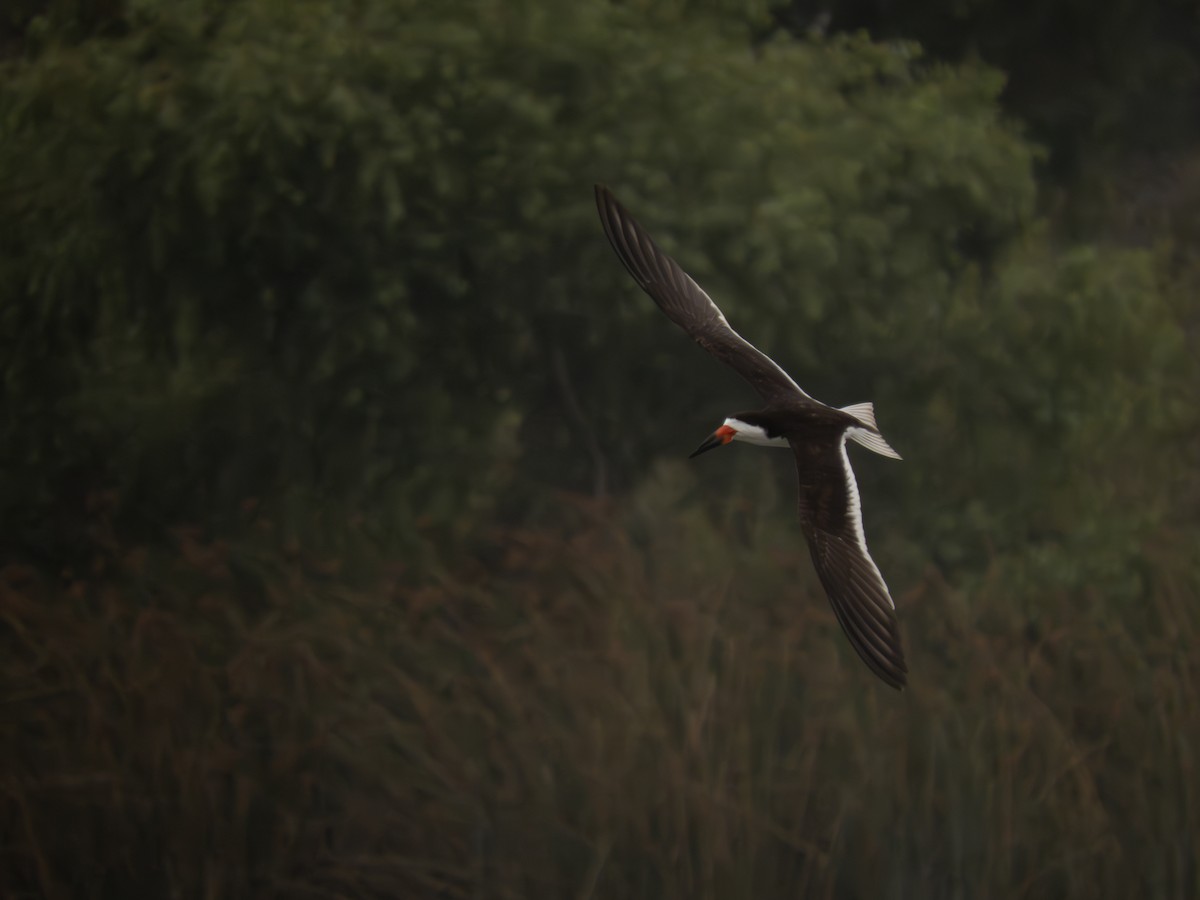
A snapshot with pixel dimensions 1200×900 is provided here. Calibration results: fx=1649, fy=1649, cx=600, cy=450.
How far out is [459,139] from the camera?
6.50 m

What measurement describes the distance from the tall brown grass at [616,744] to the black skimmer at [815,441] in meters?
0.27

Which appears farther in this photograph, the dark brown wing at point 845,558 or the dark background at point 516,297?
the dark background at point 516,297

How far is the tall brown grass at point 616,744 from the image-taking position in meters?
3.52

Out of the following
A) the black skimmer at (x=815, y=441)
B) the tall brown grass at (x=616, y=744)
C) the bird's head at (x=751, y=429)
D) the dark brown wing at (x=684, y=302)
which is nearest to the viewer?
the black skimmer at (x=815, y=441)

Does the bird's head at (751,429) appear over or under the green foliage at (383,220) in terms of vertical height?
over

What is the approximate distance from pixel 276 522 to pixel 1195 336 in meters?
5.36

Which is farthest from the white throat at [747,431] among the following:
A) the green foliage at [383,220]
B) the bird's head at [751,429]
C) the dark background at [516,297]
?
the green foliage at [383,220]

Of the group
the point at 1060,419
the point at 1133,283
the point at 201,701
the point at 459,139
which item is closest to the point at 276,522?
the point at 459,139

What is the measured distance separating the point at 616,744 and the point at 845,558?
0.64 meters

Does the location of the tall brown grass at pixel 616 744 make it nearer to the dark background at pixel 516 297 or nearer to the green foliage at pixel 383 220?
the dark background at pixel 516 297

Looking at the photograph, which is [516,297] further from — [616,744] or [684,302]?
[616,744]

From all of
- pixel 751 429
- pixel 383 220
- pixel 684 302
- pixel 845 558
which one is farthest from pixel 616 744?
pixel 383 220

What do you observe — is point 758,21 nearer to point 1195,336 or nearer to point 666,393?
point 666,393

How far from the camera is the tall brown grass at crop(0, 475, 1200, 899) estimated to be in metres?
3.52
